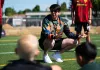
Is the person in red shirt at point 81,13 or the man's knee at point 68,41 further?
the person in red shirt at point 81,13

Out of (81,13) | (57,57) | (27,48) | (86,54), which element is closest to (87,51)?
(86,54)

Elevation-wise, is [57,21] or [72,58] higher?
[57,21]

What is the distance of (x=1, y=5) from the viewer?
31.4ft

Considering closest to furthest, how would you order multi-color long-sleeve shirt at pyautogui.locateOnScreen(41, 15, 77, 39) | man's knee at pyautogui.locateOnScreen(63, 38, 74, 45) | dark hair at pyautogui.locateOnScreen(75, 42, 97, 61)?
dark hair at pyautogui.locateOnScreen(75, 42, 97, 61) < multi-color long-sleeve shirt at pyautogui.locateOnScreen(41, 15, 77, 39) < man's knee at pyautogui.locateOnScreen(63, 38, 74, 45)

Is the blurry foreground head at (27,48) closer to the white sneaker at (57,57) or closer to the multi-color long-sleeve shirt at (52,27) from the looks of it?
the multi-color long-sleeve shirt at (52,27)

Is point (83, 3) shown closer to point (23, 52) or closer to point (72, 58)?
point (72, 58)

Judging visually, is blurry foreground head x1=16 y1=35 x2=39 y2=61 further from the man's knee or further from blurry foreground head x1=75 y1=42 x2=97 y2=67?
the man's knee

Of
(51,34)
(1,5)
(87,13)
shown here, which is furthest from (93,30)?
(51,34)

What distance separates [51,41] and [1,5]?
7.80ft

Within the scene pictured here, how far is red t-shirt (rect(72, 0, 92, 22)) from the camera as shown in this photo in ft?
38.1

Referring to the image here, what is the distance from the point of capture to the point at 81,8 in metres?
11.8

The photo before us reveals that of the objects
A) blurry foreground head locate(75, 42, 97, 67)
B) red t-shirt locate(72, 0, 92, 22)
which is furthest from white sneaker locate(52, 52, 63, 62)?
blurry foreground head locate(75, 42, 97, 67)

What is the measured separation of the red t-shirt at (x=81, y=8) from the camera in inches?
458

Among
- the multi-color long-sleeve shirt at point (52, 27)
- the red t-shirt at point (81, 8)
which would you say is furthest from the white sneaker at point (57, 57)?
the red t-shirt at point (81, 8)
